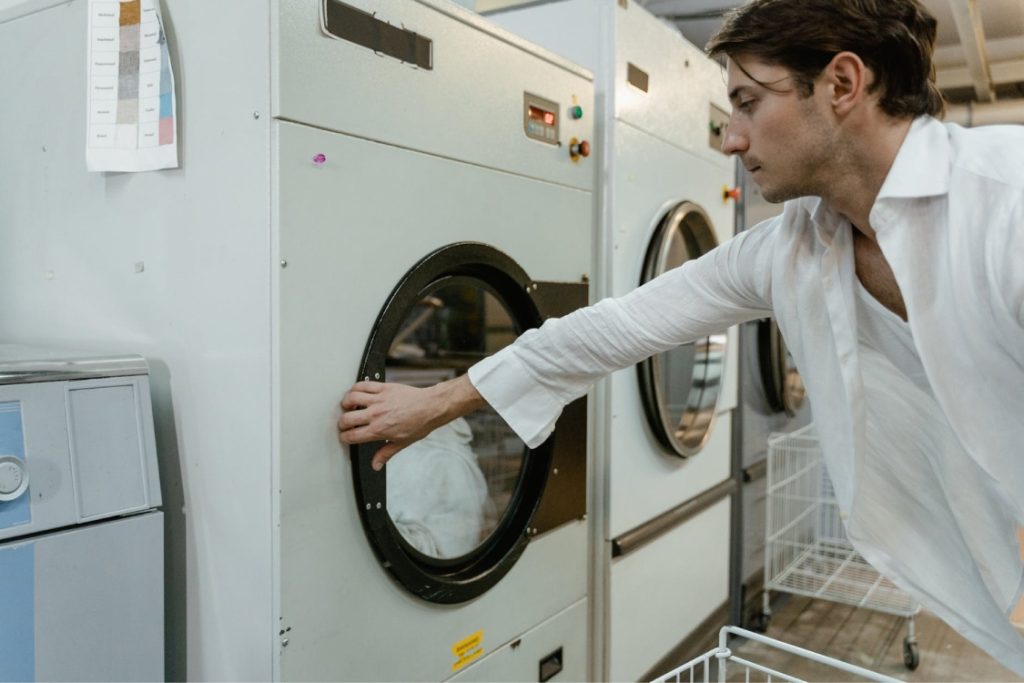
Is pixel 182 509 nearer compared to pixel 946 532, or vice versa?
pixel 946 532

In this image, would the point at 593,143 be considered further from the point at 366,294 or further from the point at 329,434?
the point at 329,434

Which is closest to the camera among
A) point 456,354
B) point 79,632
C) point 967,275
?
point 967,275

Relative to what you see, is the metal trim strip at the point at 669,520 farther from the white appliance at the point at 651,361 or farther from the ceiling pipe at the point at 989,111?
the ceiling pipe at the point at 989,111

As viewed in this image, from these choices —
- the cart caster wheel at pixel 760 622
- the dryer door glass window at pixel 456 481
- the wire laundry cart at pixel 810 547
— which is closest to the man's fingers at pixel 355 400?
the dryer door glass window at pixel 456 481

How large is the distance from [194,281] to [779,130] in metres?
0.98

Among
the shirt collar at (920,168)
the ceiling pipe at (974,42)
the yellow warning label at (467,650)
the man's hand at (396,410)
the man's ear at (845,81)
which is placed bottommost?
the yellow warning label at (467,650)

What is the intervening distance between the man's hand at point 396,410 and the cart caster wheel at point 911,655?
7.74 feet

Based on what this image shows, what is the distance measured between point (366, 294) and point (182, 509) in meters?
0.50

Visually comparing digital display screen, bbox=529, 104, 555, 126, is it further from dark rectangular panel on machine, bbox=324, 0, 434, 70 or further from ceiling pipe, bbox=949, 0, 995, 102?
ceiling pipe, bbox=949, 0, 995, 102

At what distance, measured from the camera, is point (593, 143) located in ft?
7.38

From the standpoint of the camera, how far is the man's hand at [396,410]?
4.70ft

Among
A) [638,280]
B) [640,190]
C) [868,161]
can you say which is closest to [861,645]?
[638,280]

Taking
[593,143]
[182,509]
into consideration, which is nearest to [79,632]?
[182,509]

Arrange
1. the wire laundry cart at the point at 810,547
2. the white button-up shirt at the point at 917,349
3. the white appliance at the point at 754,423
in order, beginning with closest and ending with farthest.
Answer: the white button-up shirt at the point at 917,349
the white appliance at the point at 754,423
the wire laundry cart at the point at 810,547
